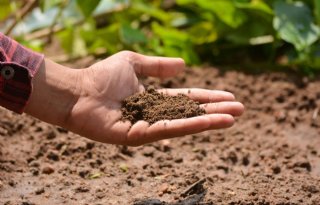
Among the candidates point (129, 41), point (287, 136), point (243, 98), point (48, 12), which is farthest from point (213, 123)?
point (48, 12)

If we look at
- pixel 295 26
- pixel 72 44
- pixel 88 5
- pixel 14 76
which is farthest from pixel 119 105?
pixel 72 44

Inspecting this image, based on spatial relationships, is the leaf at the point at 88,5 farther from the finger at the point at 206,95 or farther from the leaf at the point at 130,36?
the finger at the point at 206,95

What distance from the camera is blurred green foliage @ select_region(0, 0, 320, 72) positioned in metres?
3.15

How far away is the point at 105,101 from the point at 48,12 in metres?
2.05

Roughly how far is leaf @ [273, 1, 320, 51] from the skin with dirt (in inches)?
11.0

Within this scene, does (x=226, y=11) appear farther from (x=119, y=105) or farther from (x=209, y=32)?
(x=119, y=105)

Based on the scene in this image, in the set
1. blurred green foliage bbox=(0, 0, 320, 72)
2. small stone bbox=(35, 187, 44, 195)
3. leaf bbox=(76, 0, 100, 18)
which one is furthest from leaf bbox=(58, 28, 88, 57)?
small stone bbox=(35, 187, 44, 195)

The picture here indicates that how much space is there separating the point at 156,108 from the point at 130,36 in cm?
128

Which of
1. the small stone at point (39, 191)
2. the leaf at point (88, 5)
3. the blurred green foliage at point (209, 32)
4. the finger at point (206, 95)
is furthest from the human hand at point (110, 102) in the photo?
the blurred green foliage at point (209, 32)

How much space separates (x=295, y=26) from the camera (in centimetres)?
312

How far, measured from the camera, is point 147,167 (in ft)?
7.69

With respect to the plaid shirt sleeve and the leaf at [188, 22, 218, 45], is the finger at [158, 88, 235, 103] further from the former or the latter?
the leaf at [188, 22, 218, 45]

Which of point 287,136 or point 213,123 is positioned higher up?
point 213,123

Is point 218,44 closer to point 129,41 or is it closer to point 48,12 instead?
point 129,41
